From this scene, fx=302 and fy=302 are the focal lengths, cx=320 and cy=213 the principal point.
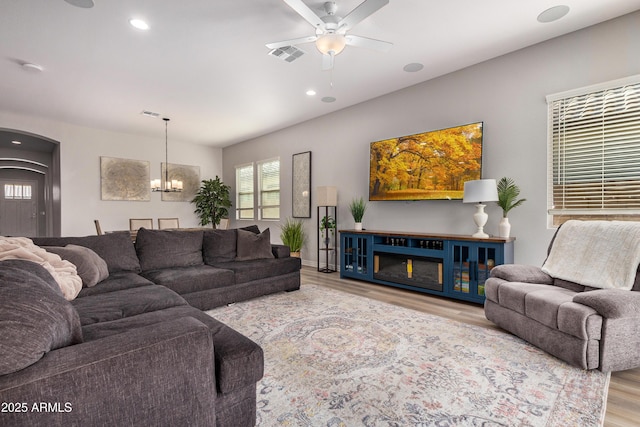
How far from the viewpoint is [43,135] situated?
5.77 metres

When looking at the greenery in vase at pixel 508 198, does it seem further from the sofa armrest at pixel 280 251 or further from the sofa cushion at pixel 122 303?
the sofa cushion at pixel 122 303

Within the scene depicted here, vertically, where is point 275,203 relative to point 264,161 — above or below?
below

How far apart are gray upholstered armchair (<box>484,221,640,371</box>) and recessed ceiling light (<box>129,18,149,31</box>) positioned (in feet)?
13.3

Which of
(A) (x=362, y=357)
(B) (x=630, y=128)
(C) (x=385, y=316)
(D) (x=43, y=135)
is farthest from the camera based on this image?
(D) (x=43, y=135)

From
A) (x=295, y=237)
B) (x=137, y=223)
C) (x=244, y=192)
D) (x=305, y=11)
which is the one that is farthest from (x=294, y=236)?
(x=305, y=11)

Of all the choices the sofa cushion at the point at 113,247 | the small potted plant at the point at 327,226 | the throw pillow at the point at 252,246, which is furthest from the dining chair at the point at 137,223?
the small potted plant at the point at 327,226

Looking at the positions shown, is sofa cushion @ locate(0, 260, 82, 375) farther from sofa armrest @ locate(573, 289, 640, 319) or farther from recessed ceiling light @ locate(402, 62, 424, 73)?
recessed ceiling light @ locate(402, 62, 424, 73)

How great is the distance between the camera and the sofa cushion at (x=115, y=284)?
234 cm

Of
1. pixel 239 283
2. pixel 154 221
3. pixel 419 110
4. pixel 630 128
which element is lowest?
pixel 239 283

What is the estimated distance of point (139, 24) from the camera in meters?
2.89

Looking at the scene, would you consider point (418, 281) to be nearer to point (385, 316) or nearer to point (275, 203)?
point (385, 316)

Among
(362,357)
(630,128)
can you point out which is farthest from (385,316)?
(630,128)

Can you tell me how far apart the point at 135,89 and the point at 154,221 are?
11.9ft

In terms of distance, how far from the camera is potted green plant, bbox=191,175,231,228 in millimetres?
7633
